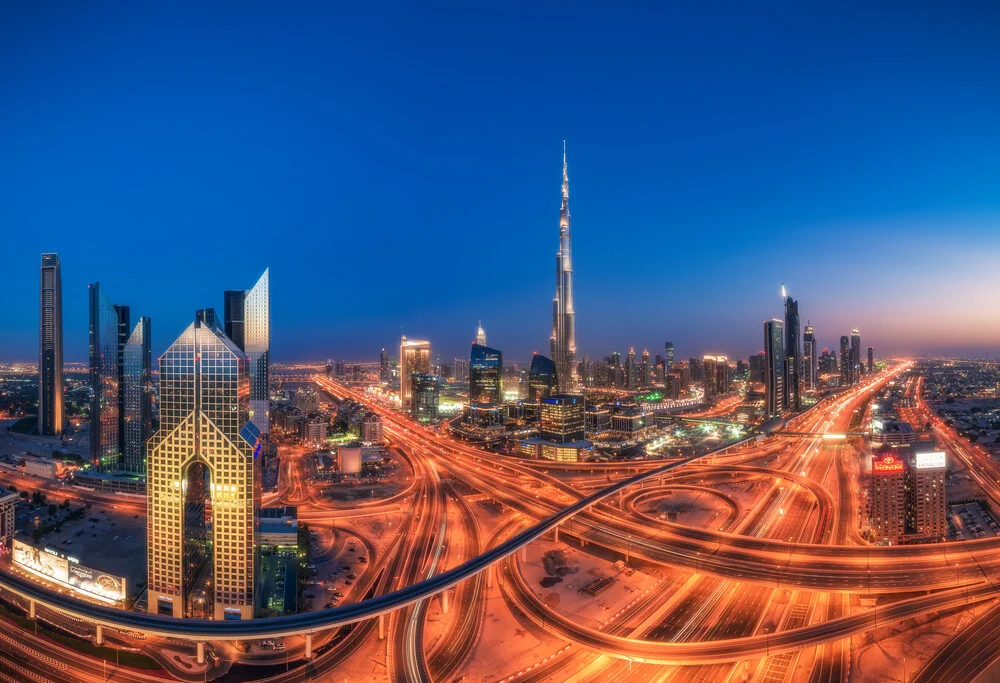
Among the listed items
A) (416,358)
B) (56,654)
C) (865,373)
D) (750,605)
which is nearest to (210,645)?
(56,654)

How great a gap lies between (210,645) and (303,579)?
230 inches

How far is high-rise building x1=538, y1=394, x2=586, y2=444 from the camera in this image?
5884 cm

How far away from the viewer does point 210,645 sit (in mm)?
19281

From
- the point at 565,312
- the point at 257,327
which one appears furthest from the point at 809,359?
the point at 257,327

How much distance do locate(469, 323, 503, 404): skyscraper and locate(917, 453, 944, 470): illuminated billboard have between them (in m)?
53.0

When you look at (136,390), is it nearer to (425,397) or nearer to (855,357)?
(425,397)

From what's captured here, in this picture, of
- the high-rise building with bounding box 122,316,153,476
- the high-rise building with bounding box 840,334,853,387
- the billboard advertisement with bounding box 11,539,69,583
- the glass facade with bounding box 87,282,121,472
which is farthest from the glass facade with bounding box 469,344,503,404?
the high-rise building with bounding box 840,334,853,387

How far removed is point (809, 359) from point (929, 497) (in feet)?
306

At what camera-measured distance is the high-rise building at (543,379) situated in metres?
72.5

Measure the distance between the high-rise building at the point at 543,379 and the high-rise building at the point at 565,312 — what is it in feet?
58.7

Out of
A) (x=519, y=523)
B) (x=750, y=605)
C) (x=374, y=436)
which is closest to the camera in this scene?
(x=750, y=605)

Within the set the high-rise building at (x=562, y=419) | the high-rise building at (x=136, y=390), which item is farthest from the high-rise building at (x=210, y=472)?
the high-rise building at (x=562, y=419)

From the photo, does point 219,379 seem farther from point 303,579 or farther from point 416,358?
point 416,358

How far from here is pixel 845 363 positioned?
12575 centimetres
